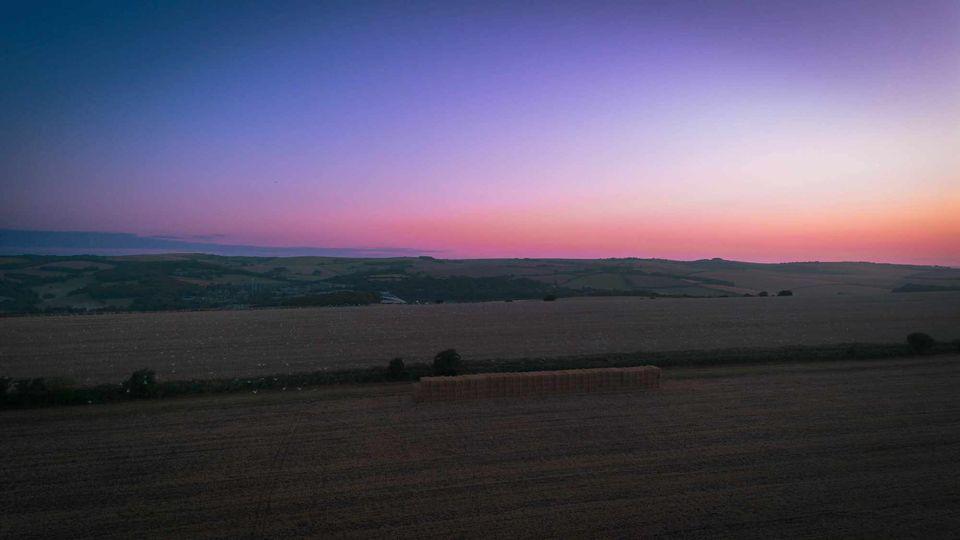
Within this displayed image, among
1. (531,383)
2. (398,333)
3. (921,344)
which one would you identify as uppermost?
(921,344)

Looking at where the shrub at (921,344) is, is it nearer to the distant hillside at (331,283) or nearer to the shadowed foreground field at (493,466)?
the shadowed foreground field at (493,466)

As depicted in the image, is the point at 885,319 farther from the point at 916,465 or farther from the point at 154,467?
the point at 154,467

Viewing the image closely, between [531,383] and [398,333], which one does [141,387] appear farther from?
[398,333]

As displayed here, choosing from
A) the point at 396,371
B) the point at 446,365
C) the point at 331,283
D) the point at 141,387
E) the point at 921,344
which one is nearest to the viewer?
the point at 141,387

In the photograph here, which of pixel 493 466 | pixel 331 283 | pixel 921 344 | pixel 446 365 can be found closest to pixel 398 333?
pixel 446 365

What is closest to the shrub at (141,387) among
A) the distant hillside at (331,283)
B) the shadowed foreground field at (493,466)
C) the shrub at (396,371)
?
the shadowed foreground field at (493,466)

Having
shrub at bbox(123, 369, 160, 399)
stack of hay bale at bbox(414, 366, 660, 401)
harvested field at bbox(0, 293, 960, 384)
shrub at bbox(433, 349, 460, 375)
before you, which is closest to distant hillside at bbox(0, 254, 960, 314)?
harvested field at bbox(0, 293, 960, 384)
